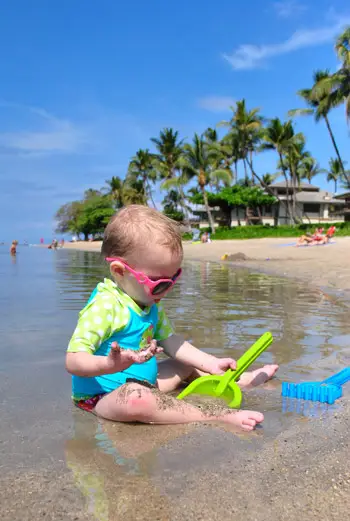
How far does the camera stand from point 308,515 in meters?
1.23

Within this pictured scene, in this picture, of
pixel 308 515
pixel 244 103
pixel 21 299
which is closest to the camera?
pixel 308 515

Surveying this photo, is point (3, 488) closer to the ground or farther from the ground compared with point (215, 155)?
closer to the ground

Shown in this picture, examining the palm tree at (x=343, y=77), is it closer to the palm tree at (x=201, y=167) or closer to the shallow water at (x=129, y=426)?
the palm tree at (x=201, y=167)

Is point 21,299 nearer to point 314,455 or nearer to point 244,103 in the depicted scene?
point 314,455

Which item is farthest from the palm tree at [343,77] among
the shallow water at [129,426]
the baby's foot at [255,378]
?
the baby's foot at [255,378]

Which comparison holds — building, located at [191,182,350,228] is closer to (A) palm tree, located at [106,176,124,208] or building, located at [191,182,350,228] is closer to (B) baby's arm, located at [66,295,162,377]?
(A) palm tree, located at [106,176,124,208]

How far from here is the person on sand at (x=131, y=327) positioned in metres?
1.94

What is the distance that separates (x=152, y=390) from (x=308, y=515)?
918mm

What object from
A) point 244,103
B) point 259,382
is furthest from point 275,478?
point 244,103

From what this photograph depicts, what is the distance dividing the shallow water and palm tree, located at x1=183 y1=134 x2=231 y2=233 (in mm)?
38466

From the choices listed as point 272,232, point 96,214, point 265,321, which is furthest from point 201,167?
point 265,321

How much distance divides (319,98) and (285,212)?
19.0 metres

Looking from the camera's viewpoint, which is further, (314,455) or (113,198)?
(113,198)

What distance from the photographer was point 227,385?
7.51 ft
